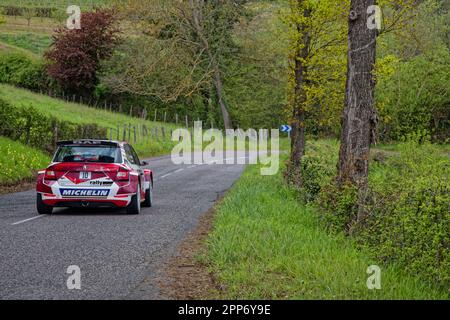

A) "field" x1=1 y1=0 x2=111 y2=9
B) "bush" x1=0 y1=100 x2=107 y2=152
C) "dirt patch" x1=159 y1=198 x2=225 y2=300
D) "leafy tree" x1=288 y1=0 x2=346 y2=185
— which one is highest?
"field" x1=1 y1=0 x2=111 y2=9

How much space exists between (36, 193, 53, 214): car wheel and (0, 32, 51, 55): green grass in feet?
203

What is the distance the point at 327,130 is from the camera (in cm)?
4541

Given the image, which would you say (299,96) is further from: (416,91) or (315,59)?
(416,91)

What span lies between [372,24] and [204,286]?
587 centimetres

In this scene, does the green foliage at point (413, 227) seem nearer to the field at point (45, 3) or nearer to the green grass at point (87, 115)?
the green grass at point (87, 115)

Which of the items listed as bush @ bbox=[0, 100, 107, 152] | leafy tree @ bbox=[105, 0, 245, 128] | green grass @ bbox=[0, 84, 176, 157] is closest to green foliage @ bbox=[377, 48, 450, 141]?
leafy tree @ bbox=[105, 0, 245, 128]

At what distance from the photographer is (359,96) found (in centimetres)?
1055

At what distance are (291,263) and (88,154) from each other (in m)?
6.85

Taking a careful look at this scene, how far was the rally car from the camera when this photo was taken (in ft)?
41.4

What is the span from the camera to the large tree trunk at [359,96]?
1049 centimetres

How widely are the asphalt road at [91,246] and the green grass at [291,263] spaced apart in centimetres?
91

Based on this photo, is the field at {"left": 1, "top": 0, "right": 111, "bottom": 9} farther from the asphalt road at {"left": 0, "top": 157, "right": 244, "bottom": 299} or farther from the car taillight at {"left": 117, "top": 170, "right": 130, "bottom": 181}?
the car taillight at {"left": 117, "top": 170, "right": 130, "bottom": 181}
